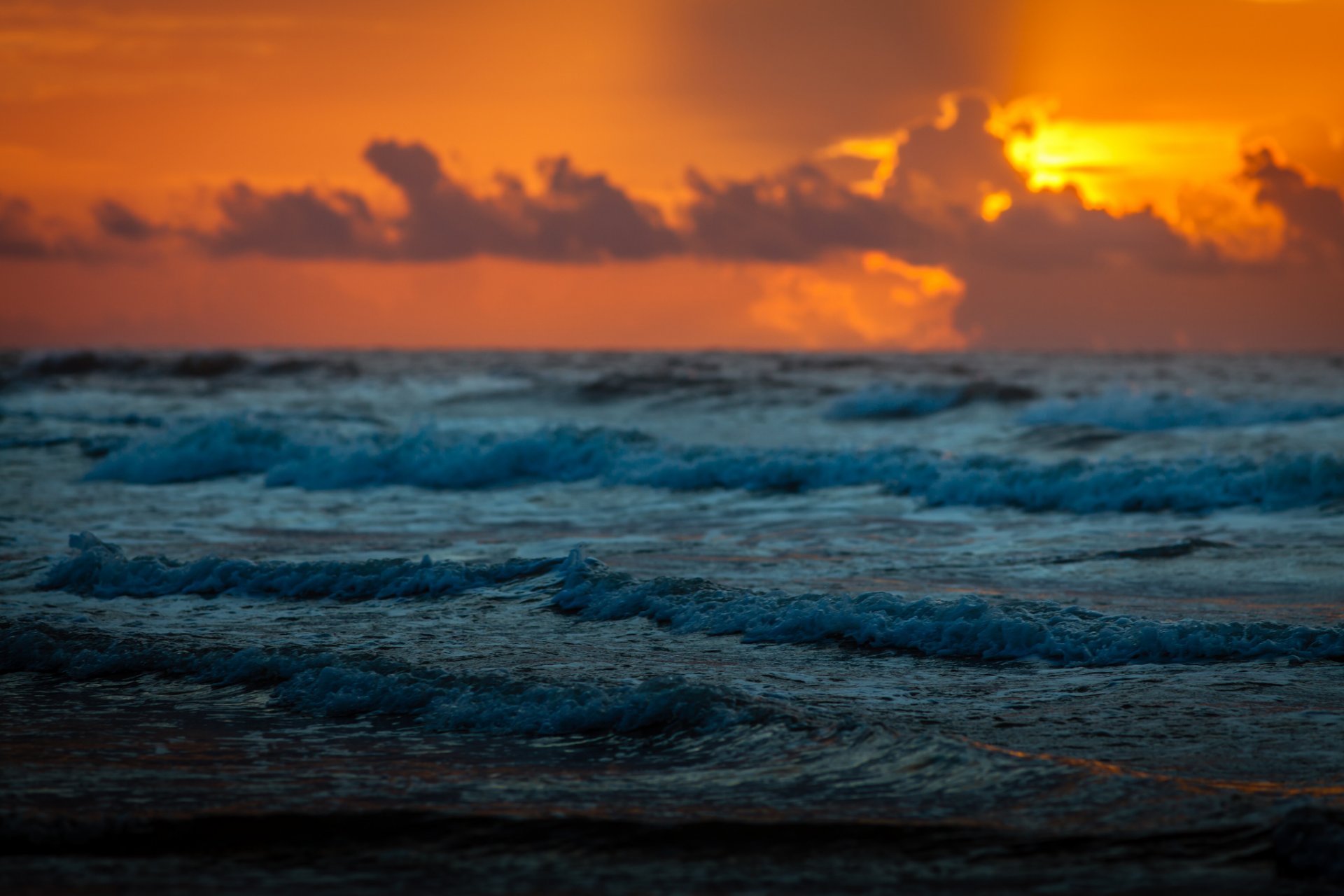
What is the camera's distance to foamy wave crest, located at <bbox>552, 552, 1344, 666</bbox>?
6.71 m

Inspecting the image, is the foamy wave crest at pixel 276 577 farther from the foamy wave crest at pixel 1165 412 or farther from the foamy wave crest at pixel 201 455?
the foamy wave crest at pixel 1165 412

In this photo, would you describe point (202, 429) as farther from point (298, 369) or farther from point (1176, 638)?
point (298, 369)

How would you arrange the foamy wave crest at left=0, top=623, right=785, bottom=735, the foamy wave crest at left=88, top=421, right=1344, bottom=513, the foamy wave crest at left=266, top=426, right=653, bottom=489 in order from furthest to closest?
the foamy wave crest at left=266, top=426, right=653, bottom=489
the foamy wave crest at left=88, top=421, right=1344, bottom=513
the foamy wave crest at left=0, top=623, right=785, bottom=735

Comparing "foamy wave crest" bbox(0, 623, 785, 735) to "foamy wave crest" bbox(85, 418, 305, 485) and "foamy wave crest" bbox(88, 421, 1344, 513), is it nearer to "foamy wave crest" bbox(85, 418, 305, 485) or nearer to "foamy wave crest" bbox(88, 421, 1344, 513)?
"foamy wave crest" bbox(88, 421, 1344, 513)

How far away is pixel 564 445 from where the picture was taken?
1923 centimetres

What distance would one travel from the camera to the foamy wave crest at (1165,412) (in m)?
27.3

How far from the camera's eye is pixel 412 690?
5980 mm

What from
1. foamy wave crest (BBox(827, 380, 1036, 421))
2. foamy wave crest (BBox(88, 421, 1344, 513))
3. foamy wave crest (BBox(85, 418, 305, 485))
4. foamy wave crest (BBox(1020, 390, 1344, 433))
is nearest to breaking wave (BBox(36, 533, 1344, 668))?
foamy wave crest (BBox(88, 421, 1344, 513))

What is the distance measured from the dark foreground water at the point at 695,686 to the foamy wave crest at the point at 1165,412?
40.5 ft

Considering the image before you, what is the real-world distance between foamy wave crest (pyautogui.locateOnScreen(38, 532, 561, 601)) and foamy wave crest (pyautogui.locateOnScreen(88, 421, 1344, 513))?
7.35 metres

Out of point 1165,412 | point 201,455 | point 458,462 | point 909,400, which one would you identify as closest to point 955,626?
point 458,462

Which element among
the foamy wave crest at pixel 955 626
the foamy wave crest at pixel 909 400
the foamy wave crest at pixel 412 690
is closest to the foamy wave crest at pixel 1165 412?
the foamy wave crest at pixel 909 400

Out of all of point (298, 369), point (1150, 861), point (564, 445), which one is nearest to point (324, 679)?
point (1150, 861)

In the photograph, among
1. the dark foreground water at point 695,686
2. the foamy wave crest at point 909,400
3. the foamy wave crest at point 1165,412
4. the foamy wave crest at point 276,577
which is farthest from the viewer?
the foamy wave crest at point 909,400
